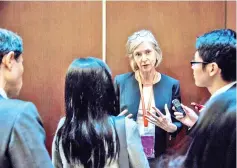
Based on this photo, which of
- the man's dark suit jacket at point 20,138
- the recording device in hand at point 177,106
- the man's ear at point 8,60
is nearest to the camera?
the man's dark suit jacket at point 20,138

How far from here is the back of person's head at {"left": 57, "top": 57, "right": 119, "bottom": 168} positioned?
3.41 feet

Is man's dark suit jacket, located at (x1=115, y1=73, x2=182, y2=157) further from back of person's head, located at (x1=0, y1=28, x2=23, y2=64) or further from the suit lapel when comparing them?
back of person's head, located at (x1=0, y1=28, x2=23, y2=64)

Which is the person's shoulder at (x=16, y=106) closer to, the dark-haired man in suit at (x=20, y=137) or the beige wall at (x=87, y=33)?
the dark-haired man in suit at (x=20, y=137)

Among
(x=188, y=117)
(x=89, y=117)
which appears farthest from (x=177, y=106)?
(x=89, y=117)

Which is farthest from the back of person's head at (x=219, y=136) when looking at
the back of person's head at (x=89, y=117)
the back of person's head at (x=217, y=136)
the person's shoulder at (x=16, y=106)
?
the person's shoulder at (x=16, y=106)

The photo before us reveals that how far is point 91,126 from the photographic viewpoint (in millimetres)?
1043

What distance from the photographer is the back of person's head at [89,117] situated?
1.04 metres

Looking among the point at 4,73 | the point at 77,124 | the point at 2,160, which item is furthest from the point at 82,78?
the point at 2,160

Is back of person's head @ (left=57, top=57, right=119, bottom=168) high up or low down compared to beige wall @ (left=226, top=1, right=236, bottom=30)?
down

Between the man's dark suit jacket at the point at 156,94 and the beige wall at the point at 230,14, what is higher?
the beige wall at the point at 230,14

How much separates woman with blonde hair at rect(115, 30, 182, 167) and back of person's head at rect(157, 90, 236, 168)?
0.22m

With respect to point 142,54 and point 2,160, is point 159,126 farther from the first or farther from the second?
point 2,160

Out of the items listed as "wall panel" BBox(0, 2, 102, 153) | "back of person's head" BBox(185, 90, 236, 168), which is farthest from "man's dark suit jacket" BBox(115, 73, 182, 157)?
"back of person's head" BBox(185, 90, 236, 168)

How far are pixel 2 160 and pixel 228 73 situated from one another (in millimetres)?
590
